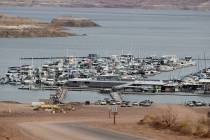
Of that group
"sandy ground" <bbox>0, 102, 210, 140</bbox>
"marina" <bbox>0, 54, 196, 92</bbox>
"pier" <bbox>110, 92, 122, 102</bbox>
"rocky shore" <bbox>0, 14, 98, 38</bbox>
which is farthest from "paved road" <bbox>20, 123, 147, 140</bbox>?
"rocky shore" <bbox>0, 14, 98, 38</bbox>

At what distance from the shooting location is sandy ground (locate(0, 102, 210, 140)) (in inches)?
957

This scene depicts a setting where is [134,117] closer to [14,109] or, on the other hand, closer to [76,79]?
[14,109]

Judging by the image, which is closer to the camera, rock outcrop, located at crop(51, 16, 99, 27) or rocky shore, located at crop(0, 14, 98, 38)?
rocky shore, located at crop(0, 14, 98, 38)

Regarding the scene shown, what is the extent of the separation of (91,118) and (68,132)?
4.63 metres

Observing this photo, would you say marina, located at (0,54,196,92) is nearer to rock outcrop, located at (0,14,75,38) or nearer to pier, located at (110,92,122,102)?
pier, located at (110,92,122,102)

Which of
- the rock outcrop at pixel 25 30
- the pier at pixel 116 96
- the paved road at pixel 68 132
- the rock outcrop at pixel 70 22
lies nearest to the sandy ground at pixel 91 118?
the paved road at pixel 68 132

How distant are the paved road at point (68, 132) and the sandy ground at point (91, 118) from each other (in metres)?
0.36

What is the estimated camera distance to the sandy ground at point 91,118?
79.7ft

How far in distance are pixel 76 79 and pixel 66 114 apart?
16.9 meters

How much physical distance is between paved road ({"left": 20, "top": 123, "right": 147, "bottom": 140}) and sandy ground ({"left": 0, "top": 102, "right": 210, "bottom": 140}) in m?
0.36

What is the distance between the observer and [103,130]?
84.7 feet

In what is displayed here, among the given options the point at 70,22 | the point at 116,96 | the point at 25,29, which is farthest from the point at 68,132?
the point at 70,22

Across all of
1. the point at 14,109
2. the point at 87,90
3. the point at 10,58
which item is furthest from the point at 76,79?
the point at 10,58

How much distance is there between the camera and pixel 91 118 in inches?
1172
